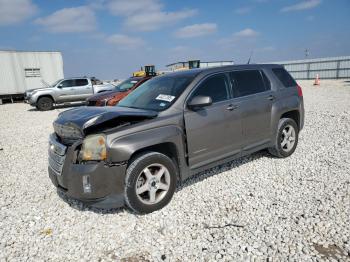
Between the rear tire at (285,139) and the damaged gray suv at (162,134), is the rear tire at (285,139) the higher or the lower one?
the lower one

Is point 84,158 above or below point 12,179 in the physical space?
above

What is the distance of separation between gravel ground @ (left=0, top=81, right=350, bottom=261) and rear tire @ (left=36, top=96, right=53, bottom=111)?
11.6 meters

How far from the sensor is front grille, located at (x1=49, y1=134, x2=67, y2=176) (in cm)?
344

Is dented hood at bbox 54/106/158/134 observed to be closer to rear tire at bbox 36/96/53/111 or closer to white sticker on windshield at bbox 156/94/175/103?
white sticker on windshield at bbox 156/94/175/103

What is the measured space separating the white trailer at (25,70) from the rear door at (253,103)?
65.1 feet

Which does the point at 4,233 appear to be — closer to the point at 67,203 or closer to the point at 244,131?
the point at 67,203

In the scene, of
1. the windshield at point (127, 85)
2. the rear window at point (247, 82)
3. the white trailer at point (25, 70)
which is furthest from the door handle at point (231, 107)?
the white trailer at point (25, 70)

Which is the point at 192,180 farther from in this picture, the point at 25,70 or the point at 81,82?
the point at 25,70

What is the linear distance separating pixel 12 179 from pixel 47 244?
2.62 metres

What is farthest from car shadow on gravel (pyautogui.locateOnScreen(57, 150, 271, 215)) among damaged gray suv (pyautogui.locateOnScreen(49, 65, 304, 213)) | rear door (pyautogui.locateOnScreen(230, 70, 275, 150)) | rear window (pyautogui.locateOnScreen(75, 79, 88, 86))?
rear window (pyautogui.locateOnScreen(75, 79, 88, 86))

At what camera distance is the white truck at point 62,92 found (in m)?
15.6

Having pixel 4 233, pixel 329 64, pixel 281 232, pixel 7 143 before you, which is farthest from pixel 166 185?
pixel 329 64

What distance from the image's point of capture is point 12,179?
5.11 m

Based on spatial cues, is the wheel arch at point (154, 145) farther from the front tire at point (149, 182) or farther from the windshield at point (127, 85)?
the windshield at point (127, 85)
